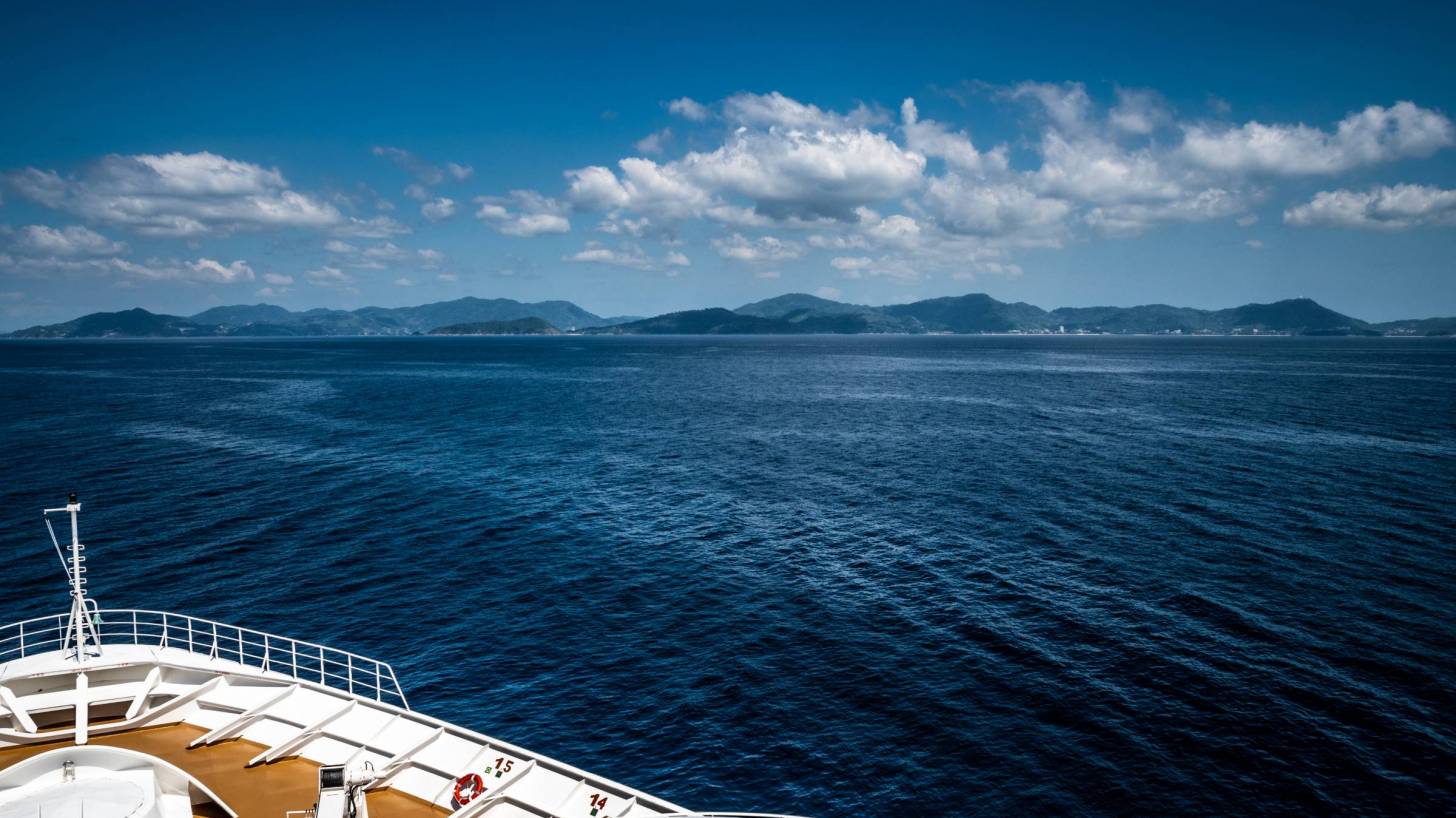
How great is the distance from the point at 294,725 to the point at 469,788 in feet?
27.7

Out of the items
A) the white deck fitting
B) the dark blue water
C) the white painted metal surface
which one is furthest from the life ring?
the dark blue water

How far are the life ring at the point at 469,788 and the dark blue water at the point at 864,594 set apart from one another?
45.7 ft

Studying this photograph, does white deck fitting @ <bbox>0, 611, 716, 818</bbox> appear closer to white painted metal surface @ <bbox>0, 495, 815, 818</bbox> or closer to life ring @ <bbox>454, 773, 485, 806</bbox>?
white painted metal surface @ <bbox>0, 495, 815, 818</bbox>

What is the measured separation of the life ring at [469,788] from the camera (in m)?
25.3

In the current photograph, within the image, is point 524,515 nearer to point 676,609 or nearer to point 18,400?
point 676,609

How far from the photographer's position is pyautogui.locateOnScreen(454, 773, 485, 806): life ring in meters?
25.3

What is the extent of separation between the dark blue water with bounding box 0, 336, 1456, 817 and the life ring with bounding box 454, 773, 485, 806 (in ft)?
45.7

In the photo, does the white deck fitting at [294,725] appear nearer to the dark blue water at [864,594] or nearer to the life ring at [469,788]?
the life ring at [469,788]

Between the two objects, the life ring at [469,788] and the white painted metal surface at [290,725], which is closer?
the life ring at [469,788]

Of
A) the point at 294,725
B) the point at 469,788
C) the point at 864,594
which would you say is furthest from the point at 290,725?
the point at 864,594

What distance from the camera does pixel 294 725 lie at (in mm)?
29094

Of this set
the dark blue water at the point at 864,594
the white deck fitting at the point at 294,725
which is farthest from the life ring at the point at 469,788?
the dark blue water at the point at 864,594

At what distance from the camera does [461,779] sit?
85.0 feet

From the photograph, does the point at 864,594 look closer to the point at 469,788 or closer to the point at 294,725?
the point at 469,788
